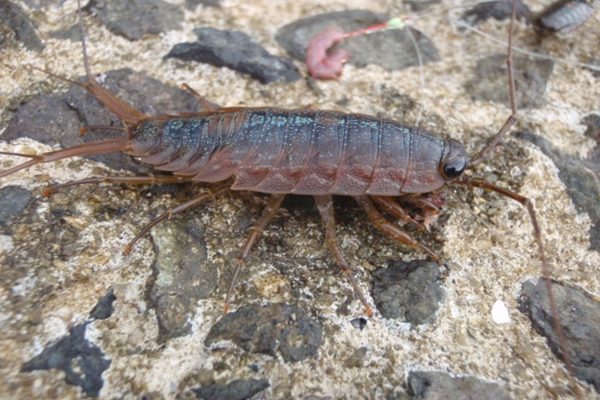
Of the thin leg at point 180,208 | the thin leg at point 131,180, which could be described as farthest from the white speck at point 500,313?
the thin leg at point 131,180

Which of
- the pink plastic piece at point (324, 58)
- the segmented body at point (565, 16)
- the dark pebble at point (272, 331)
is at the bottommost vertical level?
the dark pebble at point (272, 331)

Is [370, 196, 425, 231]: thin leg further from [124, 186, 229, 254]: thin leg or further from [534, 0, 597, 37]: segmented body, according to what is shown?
[534, 0, 597, 37]: segmented body

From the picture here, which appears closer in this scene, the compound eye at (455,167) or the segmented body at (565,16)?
the compound eye at (455,167)

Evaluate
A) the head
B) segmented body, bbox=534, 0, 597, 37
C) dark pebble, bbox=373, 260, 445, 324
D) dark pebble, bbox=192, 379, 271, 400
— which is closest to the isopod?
the head

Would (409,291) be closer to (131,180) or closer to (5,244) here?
(131,180)

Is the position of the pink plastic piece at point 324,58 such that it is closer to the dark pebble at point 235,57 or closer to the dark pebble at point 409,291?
the dark pebble at point 235,57
